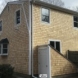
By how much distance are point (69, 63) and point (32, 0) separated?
6620 mm

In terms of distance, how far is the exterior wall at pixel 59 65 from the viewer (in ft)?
56.2

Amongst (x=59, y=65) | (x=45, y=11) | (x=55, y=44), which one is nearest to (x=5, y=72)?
(x=59, y=65)

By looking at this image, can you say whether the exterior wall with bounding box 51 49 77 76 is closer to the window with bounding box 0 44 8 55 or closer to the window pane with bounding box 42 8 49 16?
the window pane with bounding box 42 8 49 16

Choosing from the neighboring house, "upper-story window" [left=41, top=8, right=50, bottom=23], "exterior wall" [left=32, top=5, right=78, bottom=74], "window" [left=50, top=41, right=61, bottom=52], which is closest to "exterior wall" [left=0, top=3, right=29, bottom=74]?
the neighboring house

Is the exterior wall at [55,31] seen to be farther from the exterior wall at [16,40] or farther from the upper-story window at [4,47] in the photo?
the upper-story window at [4,47]

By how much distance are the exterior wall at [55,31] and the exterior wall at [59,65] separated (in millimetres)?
1766

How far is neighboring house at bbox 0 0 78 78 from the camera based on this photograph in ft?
57.9

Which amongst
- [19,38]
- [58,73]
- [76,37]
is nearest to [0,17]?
[19,38]

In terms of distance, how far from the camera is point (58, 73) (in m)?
17.5

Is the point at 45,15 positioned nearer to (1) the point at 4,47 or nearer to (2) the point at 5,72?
(1) the point at 4,47

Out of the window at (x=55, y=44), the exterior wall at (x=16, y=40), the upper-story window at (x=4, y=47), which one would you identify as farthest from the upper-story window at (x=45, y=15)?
the upper-story window at (x=4, y=47)

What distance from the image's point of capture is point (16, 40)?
66.2ft

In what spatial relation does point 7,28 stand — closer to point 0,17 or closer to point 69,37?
point 0,17

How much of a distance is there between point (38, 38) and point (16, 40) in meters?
2.74
